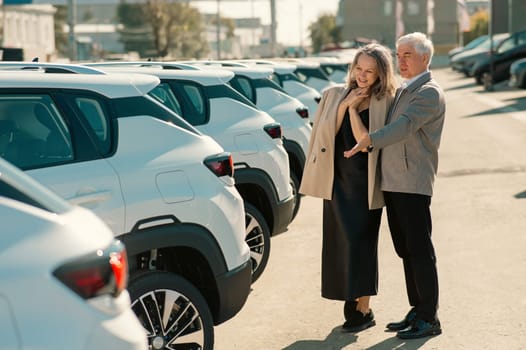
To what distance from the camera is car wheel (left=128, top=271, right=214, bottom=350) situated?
4918 mm

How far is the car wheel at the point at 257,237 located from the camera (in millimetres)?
7924

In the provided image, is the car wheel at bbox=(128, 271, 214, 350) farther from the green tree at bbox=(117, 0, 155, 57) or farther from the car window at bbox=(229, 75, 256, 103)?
the green tree at bbox=(117, 0, 155, 57)

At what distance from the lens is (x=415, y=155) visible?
6352mm

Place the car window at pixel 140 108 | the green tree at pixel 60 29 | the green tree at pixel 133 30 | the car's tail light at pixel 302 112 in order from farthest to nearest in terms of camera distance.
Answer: the green tree at pixel 60 29
the green tree at pixel 133 30
the car's tail light at pixel 302 112
the car window at pixel 140 108

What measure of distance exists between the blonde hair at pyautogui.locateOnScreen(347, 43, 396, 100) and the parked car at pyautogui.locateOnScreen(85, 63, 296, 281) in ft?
6.06

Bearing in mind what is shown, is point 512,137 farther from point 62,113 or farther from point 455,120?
point 62,113

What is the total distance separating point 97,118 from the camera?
508cm

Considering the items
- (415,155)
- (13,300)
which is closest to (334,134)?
(415,155)

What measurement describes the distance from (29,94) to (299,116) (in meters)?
6.71

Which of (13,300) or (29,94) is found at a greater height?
(29,94)

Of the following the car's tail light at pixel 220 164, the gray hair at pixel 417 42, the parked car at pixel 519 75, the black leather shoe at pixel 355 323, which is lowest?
the black leather shoe at pixel 355 323

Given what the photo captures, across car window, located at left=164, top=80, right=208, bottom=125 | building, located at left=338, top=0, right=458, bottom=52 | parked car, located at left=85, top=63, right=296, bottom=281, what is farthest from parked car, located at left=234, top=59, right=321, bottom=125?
building, located at left=338, top=0, right=458, bottom=52

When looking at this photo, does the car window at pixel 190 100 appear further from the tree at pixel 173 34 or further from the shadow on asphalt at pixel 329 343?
the tree at pixel 173 34

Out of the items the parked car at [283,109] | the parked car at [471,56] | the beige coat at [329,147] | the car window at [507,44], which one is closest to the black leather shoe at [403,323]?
the beige coat at [329,147]
